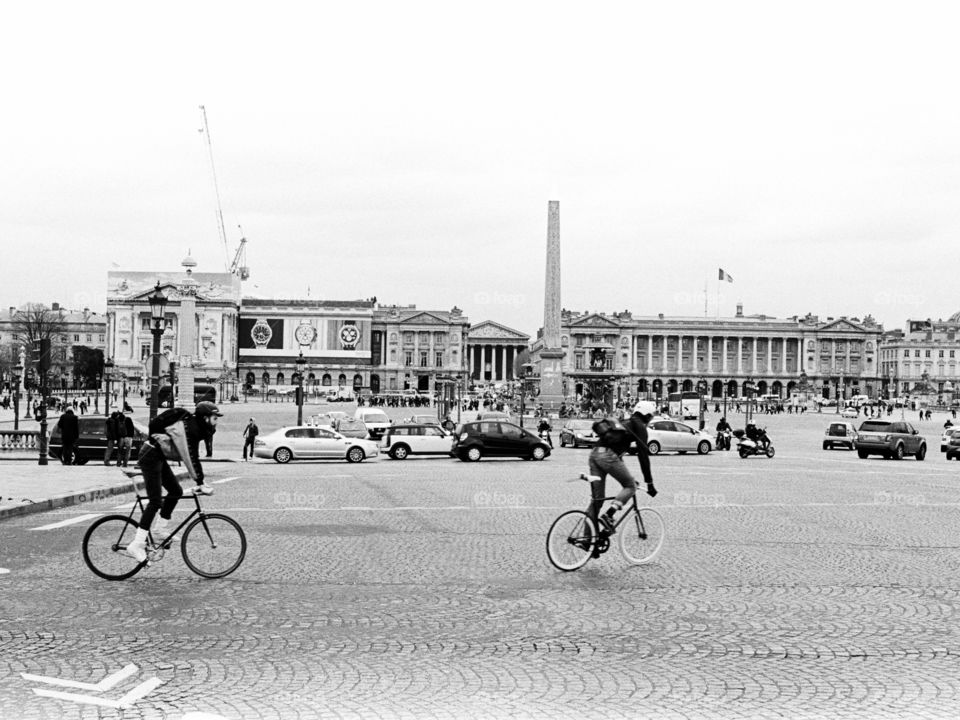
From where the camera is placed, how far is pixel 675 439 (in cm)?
4181

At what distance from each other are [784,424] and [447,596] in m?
78.4

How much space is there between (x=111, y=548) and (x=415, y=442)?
26911 mm

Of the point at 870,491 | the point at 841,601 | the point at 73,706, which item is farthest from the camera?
the point at 870,491

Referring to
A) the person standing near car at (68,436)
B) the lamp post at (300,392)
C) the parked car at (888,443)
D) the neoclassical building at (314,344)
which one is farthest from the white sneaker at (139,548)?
the neoclassical building at (314,344)

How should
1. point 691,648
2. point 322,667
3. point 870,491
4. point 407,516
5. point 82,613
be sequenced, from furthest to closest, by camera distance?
1. point 870,491
2. point 407,516
3. point 82,613
4. point 691,648
5. point 322,667

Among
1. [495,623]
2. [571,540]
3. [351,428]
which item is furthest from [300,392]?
[495,623]

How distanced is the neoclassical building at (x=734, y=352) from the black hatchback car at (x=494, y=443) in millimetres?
145713

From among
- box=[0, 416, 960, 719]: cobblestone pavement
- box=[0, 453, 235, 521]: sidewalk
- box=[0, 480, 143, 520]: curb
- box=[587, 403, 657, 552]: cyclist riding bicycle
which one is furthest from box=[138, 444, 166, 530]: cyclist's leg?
box=[587, 403, 657, 552]: cyclist riding bicycle

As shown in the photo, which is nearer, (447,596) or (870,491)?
(447,596)

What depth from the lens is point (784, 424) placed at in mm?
84250

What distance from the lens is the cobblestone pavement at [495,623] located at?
659 centimetres

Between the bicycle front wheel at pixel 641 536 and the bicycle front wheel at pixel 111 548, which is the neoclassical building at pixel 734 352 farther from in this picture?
the bicycle front wheel at pixel 111 548

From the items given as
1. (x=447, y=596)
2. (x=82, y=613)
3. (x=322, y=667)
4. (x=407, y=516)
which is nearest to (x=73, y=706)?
(x=322, y=667)

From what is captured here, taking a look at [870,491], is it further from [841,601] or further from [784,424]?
[784,424]
